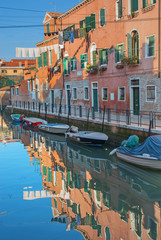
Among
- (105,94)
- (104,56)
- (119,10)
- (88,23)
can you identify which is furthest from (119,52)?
(88,23)

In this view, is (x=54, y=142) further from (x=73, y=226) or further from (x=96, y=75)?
(x=73, y=226)

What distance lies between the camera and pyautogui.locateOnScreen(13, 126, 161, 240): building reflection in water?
7.73 meters

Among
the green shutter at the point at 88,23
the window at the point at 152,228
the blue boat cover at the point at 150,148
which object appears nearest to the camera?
the window at the point at 152,228

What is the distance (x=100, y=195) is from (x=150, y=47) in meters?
10.4

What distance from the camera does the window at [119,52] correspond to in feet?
64.0

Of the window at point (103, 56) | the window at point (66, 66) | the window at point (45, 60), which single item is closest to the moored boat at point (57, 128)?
the window at point (103, 56)

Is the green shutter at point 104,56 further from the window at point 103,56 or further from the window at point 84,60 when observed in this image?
the window at point 84,60

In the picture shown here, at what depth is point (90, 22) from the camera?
76.4 ft

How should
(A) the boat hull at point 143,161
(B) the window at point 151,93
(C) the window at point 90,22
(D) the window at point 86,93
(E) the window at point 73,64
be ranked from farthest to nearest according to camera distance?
1. (E) the window at point 73,64
2. (D) the window at point 86,93
3. (C) the window at point 90,22
4. (B) the window at point 151,93
5. (A) the boat hull at point 143,161

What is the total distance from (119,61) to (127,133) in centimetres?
662

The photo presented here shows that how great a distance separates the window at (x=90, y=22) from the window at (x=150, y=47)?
6.81 meters

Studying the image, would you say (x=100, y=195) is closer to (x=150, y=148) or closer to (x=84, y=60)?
(x=150, y=148)

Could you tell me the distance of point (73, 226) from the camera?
25.9 feet

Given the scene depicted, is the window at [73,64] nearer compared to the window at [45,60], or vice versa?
the window at [73,64]
